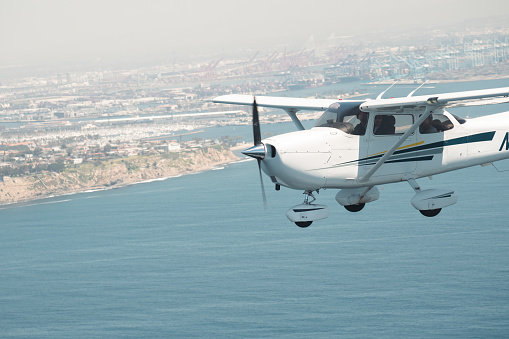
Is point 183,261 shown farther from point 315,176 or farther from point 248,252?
point 315,176

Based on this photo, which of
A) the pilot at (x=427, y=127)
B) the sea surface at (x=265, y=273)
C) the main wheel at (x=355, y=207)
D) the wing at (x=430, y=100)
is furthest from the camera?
the sea surface at (x=265, y=273)

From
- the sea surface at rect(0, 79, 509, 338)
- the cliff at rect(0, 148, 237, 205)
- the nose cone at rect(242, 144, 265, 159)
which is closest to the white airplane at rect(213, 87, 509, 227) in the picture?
the nose cone at rect(242, 144, 265, 159)

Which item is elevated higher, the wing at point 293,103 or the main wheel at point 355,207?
the wing at point 293,103

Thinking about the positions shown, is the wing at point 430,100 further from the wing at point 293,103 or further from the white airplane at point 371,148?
the wing at point 293,103

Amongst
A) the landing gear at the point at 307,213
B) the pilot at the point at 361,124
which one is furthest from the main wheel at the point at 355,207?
the pilot at the point at 361,124

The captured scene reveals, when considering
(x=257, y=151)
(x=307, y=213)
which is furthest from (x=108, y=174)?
(x=257, y=151)

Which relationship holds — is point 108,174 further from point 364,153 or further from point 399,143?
point 399,143

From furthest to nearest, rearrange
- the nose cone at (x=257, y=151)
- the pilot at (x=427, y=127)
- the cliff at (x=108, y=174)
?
the cliff at (x=108, y=174) < the pilot at (x=427, y=127) < the nose cone at (x=257, y=151)
